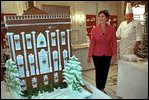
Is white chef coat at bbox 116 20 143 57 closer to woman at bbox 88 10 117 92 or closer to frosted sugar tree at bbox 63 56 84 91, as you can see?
woman at bbox 88 10 117 92

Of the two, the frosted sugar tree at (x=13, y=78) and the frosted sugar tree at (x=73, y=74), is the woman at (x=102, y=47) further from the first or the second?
the frosted sugar tree at (x=13, y=78)

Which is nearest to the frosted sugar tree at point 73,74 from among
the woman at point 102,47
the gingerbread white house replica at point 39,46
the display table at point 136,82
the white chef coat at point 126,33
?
the gingerbread white house replica at point 39,46

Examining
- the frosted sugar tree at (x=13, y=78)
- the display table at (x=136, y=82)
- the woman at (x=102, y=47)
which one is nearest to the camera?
the display table at (x=136, y=82)

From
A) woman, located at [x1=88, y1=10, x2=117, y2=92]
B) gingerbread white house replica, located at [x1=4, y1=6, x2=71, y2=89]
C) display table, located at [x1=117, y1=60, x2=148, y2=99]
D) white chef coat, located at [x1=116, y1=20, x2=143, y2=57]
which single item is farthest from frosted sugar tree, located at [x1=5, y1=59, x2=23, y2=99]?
white chef coat, located at [x1=116, y1=20, x2=143, y2=57]

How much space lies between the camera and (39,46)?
0.93 m

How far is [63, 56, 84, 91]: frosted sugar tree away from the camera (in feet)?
3.10

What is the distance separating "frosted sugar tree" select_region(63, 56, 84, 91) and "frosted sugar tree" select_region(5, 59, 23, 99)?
0.27 meters

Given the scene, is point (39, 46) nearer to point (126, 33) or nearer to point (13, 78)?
point (13, 78)

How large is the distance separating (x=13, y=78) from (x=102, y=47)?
2.34ft

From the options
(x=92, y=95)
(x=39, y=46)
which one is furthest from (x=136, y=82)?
(x=39, y=46)

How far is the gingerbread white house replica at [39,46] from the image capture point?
88 cm

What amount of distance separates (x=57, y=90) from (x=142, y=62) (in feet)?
1.62

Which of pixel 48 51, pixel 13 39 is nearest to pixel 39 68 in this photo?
pixel 48 51

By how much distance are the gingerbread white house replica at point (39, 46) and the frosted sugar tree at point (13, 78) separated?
30mm
